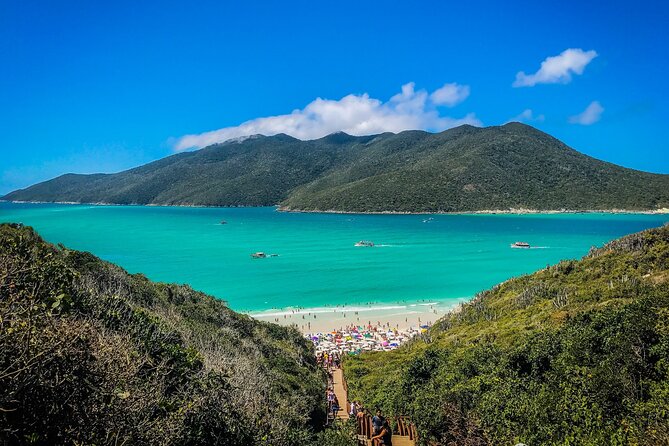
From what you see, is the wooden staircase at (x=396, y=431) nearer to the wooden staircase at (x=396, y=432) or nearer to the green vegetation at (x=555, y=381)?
the wooden staircase at (x=396, y=432)

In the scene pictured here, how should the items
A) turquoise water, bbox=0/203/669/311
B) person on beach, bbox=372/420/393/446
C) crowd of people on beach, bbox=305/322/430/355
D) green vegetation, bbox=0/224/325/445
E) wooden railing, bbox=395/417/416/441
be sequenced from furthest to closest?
turquoise water, bbox=0/203/669/311 → crowd of people on beach, bbox=305/322/430/355 → wooden railing, bbox=395/417/416/441 → person on beach, bbox=372/420/393/446 → green vegetation, bbox=0/224/325/445

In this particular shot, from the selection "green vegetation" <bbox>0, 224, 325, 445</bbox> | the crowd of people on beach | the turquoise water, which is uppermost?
"green vegetation" <bbox>0, 224, 325, 445</bbox>

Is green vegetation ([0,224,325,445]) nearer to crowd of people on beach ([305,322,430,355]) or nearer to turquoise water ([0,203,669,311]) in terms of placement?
crowd of people on beach ([305,322,430,355])

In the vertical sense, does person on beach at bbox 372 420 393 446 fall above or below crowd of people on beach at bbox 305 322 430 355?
above

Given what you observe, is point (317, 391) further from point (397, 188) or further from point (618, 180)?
point (618, 180)

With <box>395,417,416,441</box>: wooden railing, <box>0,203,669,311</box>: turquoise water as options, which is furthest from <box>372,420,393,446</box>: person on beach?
<box>0,203,669,311</box>: turquoise water

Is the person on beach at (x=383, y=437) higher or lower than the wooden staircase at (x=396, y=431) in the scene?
higher

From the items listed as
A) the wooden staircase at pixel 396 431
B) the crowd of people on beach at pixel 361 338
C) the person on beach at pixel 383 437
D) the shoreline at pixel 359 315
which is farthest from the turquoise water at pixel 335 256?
the person on beach at pixel 383 437
